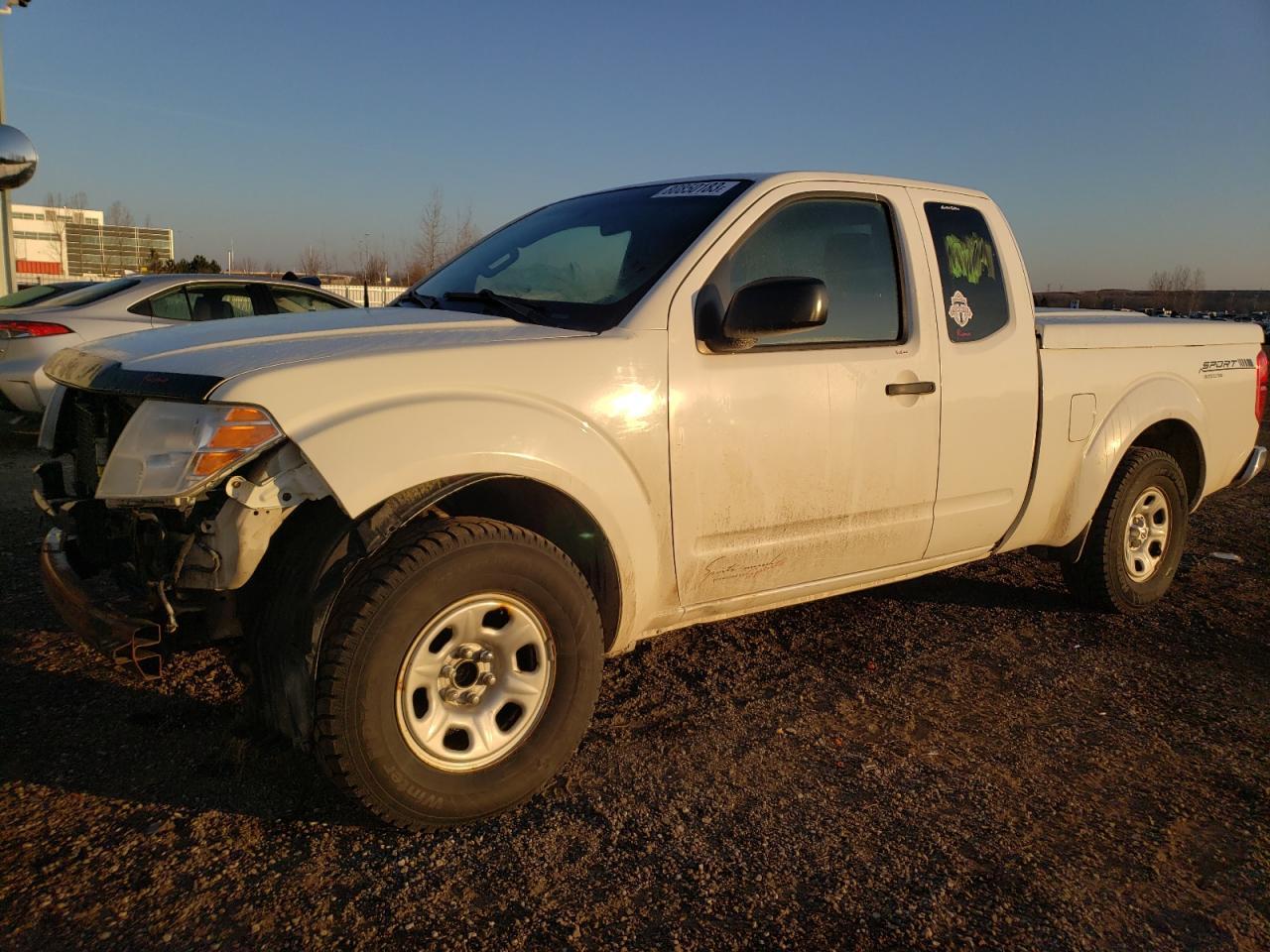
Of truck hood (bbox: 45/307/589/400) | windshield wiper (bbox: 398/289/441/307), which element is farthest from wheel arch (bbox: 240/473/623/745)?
windshield wiper (bbox: 398/289/441/307)

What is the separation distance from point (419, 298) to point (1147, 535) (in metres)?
3.87

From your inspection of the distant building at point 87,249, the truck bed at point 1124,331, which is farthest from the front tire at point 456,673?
the distant building at point 87,249

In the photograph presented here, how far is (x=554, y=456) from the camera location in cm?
263

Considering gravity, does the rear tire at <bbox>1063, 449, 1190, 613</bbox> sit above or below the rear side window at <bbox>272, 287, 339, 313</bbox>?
below

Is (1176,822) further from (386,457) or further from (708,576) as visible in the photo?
(386,457)

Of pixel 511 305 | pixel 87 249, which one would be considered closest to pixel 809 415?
pixel 511 305

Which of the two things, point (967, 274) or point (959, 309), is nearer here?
point (959, 309)

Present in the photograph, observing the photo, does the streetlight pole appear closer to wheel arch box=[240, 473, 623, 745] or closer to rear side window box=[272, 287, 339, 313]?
rear side window box=[272, 287, 339, 313]

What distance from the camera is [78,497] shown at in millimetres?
2750

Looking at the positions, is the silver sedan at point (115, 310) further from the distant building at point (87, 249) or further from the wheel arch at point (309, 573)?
the distant building at point (87, 249)

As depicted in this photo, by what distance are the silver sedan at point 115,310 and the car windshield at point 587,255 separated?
11.7 ft

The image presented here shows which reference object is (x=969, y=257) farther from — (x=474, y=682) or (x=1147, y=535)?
(x=474, y=682)

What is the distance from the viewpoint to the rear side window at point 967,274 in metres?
3.77

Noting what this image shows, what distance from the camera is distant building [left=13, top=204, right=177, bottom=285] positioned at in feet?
157
